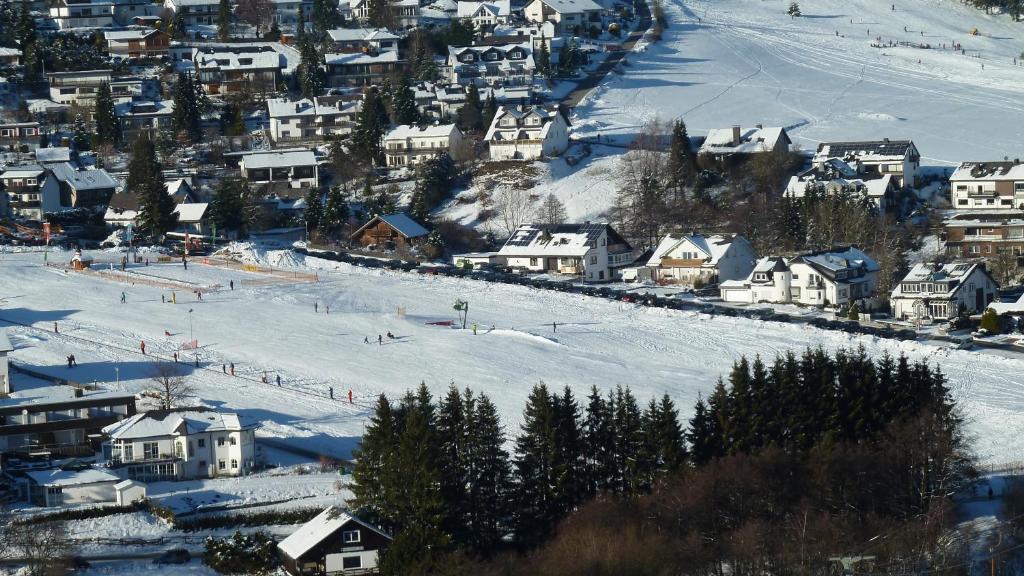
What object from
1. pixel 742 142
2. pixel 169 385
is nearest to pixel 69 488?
pixel 169 385

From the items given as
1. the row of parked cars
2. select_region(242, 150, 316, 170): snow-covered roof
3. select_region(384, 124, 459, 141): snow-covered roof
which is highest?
select_region(384, 124, 459, 141): snow-covered roof

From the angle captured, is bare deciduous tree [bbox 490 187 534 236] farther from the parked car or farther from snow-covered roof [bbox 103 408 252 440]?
the parked car

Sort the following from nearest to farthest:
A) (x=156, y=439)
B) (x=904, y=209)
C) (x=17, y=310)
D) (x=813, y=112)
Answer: (x=156, y=439), (x=17, y=310), (x=904, y=209), (x=813, y=112)

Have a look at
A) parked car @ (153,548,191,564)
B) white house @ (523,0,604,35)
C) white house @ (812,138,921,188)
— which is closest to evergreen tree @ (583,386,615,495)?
parked car @ (153,548,191,564)

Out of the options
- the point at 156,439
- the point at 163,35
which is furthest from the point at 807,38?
the point at 156,439

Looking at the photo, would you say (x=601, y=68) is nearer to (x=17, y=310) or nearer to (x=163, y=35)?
(x=163, y=35)

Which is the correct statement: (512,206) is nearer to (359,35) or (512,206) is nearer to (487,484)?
(359,35)

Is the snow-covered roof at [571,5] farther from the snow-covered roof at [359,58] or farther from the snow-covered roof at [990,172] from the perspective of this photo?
the snow-covered roof at [990,172]
